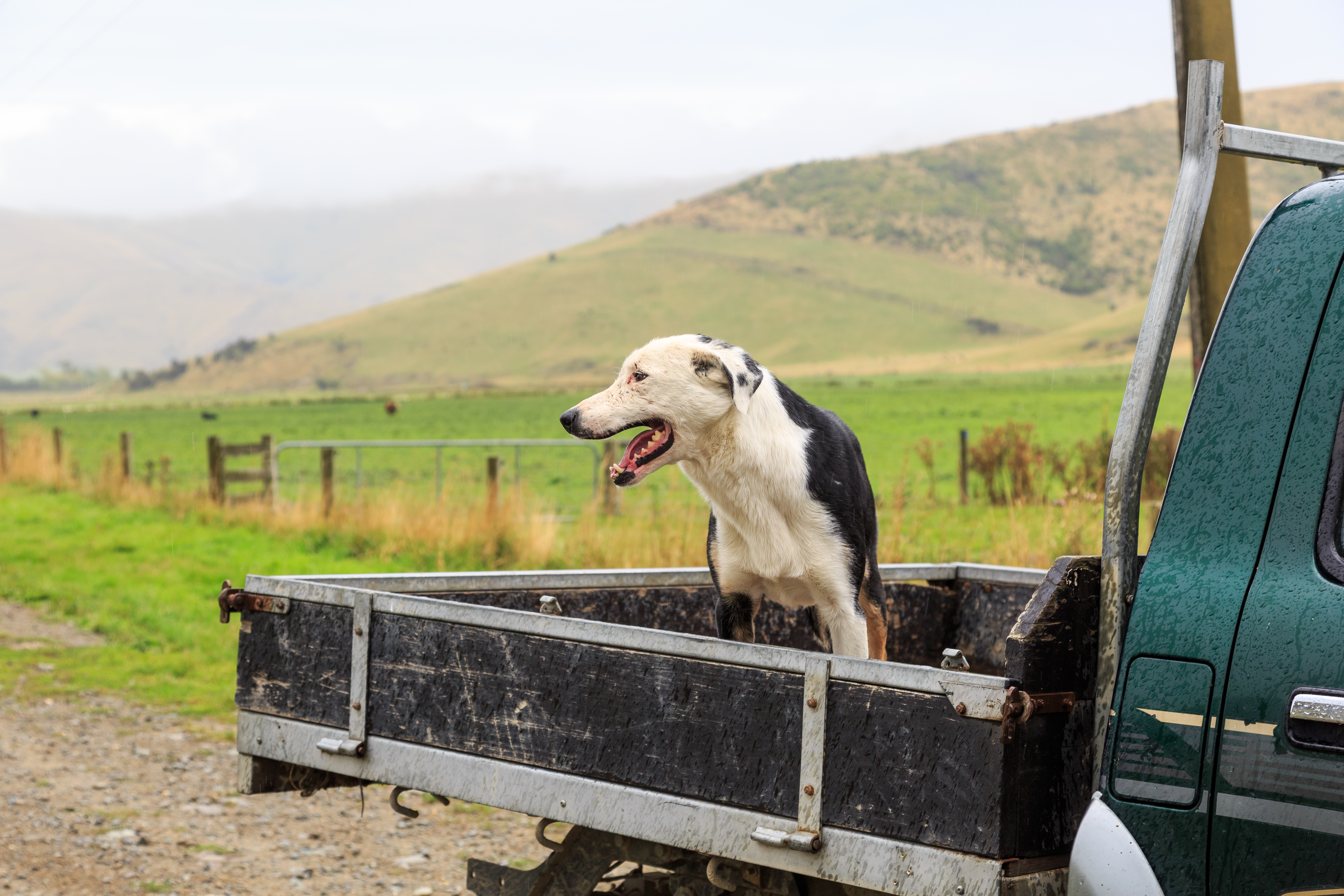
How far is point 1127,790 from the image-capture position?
76.9 inches

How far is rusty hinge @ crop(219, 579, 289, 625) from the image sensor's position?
10.2 feet

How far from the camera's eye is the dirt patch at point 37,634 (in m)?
9.75

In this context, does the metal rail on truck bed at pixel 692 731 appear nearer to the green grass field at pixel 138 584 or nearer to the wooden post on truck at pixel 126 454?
the green grass field at pixel 138 584

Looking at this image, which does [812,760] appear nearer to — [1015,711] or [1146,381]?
[1015,711]

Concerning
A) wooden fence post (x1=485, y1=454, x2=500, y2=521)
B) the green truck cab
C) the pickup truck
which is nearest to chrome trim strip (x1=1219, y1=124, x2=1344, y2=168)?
the pickup truck

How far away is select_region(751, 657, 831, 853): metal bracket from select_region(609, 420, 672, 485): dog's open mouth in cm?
97

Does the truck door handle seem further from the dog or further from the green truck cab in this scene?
the dog

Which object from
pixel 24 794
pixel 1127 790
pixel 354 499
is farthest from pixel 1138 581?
pixel 354 499

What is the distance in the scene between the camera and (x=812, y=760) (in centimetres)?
222

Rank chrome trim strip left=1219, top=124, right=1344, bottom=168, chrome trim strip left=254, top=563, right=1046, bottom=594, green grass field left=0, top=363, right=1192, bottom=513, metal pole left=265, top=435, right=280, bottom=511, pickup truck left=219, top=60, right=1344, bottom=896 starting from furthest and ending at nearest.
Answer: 1. green grass field left=0, top=363, right=1192, bottom=513
2. metal pole left=265, top=435, right=280, bottom=511
3. chrome trim strip left=254, top=563, right=1046, bottom=594
4. chrome trim strip left=1219, top=124, right=1344, bottom=168
5. pickup truck left=219, top=60, right=1344, bottom=896

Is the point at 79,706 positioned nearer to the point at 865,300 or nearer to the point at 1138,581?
the point at 1138,581

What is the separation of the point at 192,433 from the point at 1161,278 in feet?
212

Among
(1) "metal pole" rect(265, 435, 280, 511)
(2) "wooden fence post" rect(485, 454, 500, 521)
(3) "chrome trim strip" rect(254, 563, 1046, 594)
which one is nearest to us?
(3) "chrome trim strip" rect(254, 563, 1046, 594)

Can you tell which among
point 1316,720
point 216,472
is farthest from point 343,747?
point 216,472
